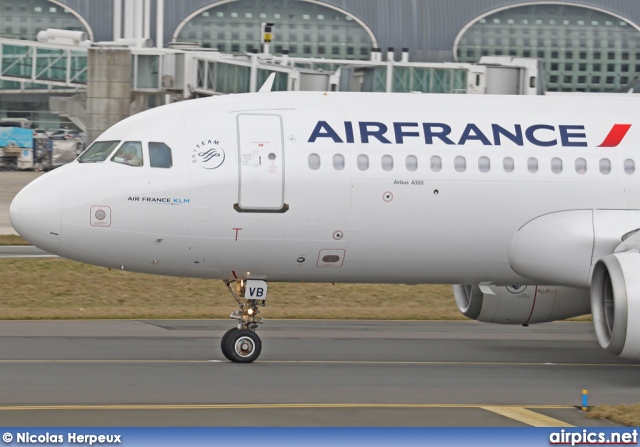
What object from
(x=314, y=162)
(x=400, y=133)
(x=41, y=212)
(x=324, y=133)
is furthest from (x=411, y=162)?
(x=41, y=212)

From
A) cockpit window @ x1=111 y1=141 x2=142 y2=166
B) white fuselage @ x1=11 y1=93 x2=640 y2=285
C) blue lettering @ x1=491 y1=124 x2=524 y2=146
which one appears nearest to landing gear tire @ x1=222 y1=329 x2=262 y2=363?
white fuselage @ x1=11 y1=93 x2=640 y2=285

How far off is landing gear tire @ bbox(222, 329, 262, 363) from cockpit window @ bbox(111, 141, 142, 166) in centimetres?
325

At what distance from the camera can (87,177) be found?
19609 millimetres

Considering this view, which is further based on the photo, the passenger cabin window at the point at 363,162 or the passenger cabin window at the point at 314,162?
the passenger cabin window at the point at 363,162

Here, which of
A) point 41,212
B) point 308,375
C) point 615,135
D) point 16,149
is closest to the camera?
point 41,212

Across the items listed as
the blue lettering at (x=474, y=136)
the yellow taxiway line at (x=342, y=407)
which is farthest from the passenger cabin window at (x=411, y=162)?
the yellow taxiway line at (x=342, y=407)

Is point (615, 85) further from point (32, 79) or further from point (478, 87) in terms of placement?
point (32, 79)

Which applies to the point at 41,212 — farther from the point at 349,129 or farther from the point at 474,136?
the point at 474,136

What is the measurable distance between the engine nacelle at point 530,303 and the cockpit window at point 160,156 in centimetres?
667

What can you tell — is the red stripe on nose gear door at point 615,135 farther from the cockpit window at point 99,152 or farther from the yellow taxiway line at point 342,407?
the cockpit window at point 99,152

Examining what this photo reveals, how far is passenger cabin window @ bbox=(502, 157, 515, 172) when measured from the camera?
20.6m

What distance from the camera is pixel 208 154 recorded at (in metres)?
19.9

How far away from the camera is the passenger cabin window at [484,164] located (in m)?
20.6

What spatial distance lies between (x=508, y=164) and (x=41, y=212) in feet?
25.2
